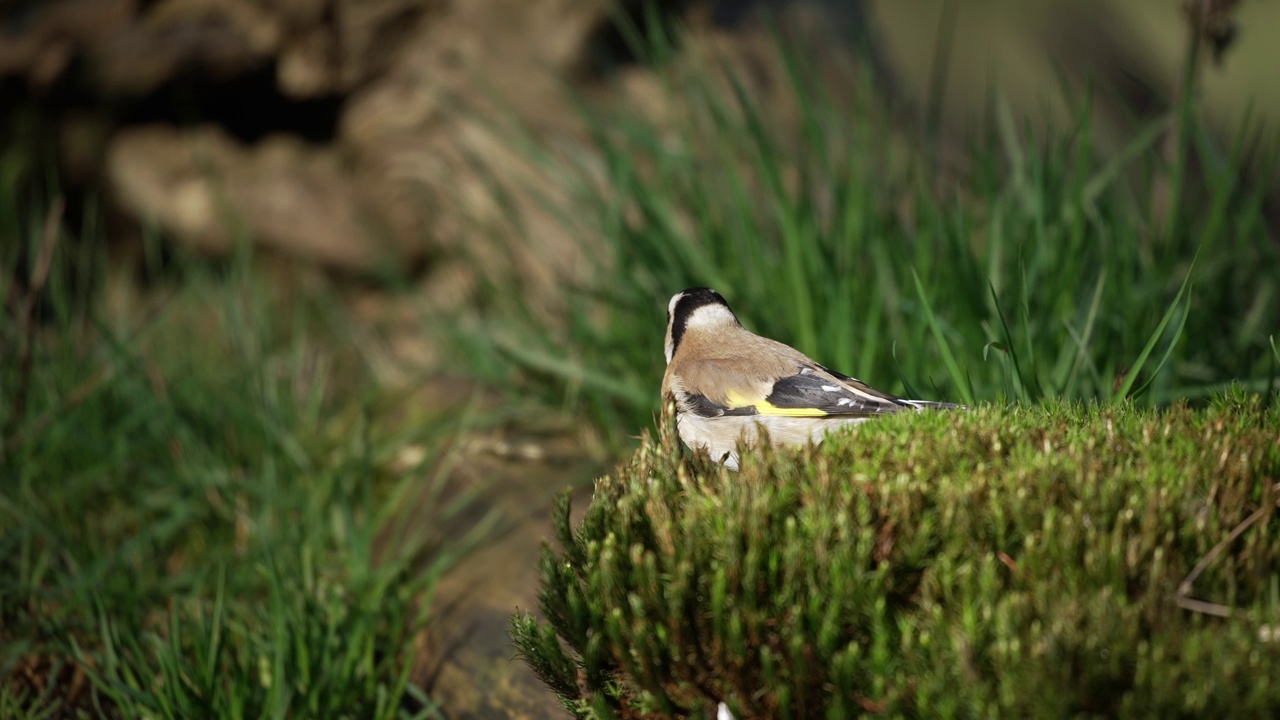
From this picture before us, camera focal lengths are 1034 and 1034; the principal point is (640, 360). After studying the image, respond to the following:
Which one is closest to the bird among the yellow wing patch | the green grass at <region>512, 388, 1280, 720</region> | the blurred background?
the yellow wing patch

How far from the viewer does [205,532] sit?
4.41 m

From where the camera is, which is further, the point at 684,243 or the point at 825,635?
the point at 684,243

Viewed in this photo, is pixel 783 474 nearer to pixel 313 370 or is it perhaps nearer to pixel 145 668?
pixel 145 668

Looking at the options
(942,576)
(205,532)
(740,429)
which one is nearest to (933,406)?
(740,429)

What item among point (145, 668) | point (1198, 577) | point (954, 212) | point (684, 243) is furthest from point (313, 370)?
point (1198, 577)

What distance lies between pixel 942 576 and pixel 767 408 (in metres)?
0.71

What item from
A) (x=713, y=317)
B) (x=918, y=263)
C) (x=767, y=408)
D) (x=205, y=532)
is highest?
(x=713, y=317)

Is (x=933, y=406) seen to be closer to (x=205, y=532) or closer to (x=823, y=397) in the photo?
(x=823, y=397)

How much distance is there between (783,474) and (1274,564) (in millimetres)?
927

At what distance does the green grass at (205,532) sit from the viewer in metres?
3.29

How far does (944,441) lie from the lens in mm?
2129

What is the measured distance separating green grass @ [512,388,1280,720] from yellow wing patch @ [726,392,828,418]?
210 mm

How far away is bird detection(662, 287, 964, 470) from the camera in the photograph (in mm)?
2438

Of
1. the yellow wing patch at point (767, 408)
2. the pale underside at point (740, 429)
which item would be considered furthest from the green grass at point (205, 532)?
the yellow wing patch at point (767, 408)
